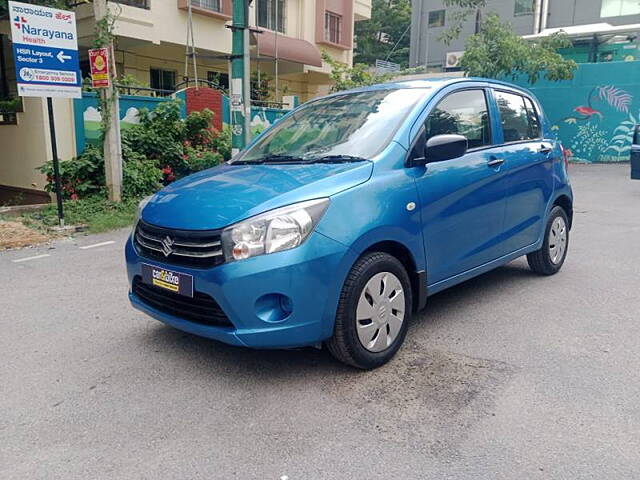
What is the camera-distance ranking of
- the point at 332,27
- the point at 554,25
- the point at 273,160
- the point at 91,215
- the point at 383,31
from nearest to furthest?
1. the point at 273,160
2. the point at 91,215
3. the point at 332,27
4. the point at 554,25
5. the point at 383,31

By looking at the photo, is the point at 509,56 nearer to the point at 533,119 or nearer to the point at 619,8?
the point at 533,119

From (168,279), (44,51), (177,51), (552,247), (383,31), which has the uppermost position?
(383,31)

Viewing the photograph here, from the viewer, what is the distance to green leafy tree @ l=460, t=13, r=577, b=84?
55.7 feet

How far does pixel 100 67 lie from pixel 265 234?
23.4 ft

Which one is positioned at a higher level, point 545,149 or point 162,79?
point 162,79

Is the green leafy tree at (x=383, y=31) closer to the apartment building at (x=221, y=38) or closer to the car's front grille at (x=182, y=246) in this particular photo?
the apartment building at (x=221, y=38)

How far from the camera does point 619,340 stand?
3.96 metres

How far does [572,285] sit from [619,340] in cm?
140

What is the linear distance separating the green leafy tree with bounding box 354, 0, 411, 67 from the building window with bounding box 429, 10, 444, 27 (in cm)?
469

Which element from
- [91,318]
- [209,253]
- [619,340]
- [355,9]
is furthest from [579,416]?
[355,9]

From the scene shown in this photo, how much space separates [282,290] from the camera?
300 cm

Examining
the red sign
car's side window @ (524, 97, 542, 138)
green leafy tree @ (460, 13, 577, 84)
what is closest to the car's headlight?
car's side window @ (524, 97, 542, 138)

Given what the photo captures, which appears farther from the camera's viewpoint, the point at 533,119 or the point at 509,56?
the point at 509,56

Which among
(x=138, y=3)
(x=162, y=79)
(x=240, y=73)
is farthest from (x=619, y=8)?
(x=240, y=73)
